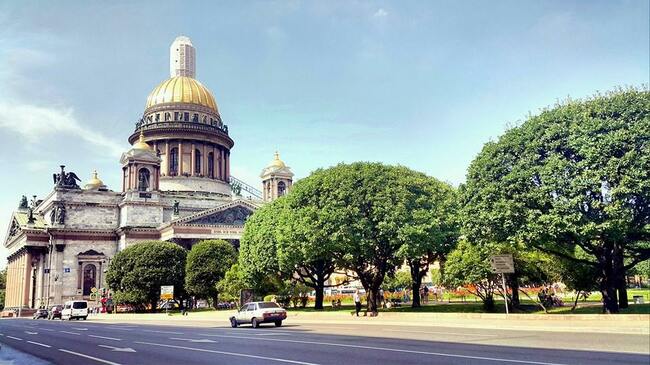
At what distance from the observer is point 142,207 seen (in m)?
93.9

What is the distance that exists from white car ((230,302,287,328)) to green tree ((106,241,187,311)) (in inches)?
1515

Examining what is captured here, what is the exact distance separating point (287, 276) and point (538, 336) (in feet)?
124

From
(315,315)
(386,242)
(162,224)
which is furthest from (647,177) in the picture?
(162,224)

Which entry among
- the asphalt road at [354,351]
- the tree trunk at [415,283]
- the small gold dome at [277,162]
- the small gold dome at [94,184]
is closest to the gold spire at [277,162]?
the small gold dome at [277,162]

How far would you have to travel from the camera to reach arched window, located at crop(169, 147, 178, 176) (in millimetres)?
107000

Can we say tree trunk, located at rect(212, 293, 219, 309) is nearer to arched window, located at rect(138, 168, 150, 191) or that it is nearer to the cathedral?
the cathedral

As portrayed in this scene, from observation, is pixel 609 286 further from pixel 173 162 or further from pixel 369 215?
pixel 173 162

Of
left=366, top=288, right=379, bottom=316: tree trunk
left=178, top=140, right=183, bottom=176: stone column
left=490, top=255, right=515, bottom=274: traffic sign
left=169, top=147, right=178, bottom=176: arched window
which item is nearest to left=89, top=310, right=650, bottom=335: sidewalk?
left=366, top=288, right=379, bottom=316: tree trunk

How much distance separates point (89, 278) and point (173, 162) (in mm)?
25410

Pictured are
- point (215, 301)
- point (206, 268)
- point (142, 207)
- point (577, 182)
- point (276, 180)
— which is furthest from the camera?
point (276, 180)

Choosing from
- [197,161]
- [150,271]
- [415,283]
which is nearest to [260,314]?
[415,283]

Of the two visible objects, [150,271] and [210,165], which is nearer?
[150,271]

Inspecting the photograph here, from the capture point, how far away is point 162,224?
299 feet

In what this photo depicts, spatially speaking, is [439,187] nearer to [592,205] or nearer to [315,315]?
[315,315]
